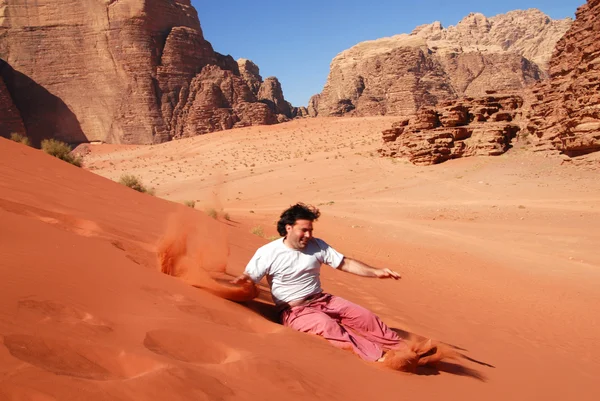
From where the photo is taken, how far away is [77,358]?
6.31ft

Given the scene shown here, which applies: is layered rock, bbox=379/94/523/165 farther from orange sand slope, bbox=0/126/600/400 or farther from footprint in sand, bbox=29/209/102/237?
footprint in sand, bbox=29/209/102/237

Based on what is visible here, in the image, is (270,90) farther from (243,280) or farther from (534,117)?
(243,280)

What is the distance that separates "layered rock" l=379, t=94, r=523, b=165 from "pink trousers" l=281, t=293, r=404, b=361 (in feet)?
76.5

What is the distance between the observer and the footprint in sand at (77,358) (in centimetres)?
181

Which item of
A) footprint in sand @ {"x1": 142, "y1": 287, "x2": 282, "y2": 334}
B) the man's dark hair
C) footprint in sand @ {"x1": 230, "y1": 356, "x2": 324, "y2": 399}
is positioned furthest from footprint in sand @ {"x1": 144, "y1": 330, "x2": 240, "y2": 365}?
the man's dark hair

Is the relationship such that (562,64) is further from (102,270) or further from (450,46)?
(450,46)

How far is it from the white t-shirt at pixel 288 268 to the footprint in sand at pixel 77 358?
1.60 metres

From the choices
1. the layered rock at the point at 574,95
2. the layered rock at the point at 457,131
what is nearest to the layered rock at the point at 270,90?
the layered rock at the point at 457,131

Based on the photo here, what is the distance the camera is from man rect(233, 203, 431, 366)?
341 cm

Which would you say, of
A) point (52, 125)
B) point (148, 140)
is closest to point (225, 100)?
point (148, 140)

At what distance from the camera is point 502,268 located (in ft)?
29.1

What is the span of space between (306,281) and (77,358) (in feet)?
6.37

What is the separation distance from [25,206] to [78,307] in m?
2.38

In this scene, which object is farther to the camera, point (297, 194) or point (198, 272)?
point (297, 194)
